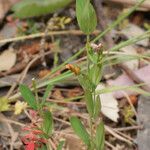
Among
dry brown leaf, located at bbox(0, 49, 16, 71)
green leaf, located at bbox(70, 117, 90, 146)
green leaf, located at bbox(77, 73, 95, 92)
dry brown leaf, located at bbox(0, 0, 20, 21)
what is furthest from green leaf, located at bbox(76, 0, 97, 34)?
dry brown leaf, located at bbox(0, 0, 20, 21)

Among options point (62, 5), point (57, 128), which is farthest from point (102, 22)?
point (57, 128)

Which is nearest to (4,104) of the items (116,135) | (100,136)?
(116,135)

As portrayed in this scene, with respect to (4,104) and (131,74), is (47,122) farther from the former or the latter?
(131,74)

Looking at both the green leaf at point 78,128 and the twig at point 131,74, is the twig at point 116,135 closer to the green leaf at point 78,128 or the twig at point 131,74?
the twig at point 131,74

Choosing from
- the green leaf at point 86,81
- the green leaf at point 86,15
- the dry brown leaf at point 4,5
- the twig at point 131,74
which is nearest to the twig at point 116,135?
the twig at point 131,74

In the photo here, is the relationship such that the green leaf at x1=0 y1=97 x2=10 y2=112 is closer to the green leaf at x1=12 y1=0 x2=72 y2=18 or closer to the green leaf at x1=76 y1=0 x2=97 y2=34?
the green leaf at x1=12 y1=0 x2=72 y2=18

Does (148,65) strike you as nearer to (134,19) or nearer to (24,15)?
(134,19)
